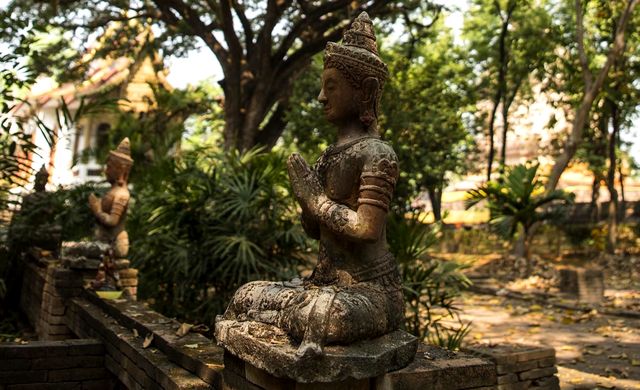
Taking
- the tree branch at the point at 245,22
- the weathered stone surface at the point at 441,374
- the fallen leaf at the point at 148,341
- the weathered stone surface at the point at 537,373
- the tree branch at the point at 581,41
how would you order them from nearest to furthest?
the weathered stone surface at the point at 441,374
the fallen leaf at the point at 148,341
the weathered stone surface at the point at 537,373
the tree branch at the point at 245,22
the tree branch at the point at 581,41

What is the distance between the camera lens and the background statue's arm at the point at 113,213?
6645mm

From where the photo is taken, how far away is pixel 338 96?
2.95 metres

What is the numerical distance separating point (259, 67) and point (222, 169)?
20.2 feet

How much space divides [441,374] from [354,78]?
146 cm

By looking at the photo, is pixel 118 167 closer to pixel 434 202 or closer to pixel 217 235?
pixel 217 235

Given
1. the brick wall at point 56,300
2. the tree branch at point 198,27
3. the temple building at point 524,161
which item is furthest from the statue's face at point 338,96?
the temple building at point 524,161

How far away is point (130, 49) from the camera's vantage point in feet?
53.3

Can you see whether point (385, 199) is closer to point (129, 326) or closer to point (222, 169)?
point (129, 326)

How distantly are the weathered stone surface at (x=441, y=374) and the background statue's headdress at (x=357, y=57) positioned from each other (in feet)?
4.52

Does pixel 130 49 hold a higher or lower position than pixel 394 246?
higher

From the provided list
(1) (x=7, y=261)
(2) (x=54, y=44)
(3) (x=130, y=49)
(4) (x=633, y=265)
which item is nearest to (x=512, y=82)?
(4) (x=633, y=265)

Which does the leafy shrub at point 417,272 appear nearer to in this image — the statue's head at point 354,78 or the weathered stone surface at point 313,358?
the statue's head at point 354,78

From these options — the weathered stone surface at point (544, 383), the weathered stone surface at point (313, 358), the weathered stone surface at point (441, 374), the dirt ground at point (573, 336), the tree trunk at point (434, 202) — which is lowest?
the dirt ground at point (573, 336)

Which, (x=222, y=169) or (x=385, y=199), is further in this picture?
(x=222, y=169)
